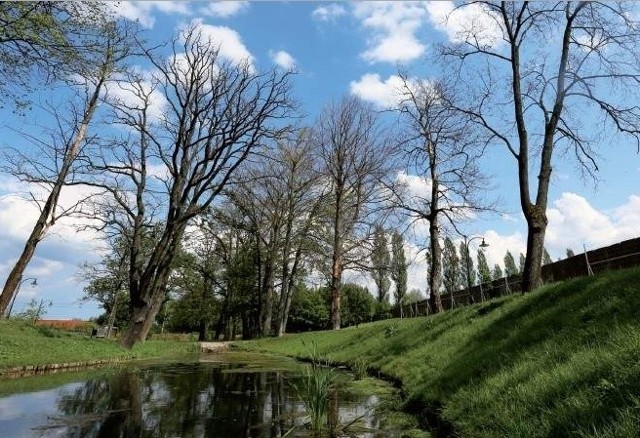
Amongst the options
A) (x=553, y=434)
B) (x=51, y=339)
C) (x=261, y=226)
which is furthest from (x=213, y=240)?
(x=553, y=434)

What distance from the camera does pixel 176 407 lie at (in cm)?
863

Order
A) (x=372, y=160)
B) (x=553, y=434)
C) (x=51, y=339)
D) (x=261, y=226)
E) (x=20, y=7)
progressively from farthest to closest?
(x=261, y=226) → (x=372, y=160) → (x=51, y=339) → (x=20, y=7) → (x=553, y=434)

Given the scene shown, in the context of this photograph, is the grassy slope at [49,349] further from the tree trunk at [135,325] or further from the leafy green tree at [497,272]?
the leafy green tree at [497,272]

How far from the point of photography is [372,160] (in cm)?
3375

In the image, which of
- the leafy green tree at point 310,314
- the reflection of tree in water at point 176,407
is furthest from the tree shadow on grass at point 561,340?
the leafy green tree at point 310,314

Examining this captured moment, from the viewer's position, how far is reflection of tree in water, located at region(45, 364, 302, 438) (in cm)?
674

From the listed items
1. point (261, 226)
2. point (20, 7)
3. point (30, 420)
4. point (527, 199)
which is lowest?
point (30, 420)

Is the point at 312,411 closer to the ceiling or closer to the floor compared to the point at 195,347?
closer to the floor

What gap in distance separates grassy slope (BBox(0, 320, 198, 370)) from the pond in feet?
5.71

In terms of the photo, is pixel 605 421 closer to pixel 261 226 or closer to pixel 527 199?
pixel 527 199

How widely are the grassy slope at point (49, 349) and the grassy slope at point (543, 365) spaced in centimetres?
976

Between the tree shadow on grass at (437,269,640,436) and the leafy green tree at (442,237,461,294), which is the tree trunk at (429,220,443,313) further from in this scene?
the tree shadow on grass at (437,269,640,436)

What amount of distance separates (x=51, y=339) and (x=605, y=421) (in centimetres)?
1888

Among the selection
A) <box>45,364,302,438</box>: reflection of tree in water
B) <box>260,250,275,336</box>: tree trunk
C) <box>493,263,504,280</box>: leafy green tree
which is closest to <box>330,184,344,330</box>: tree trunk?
<box>260,250,275,336</box>: tree trunk
